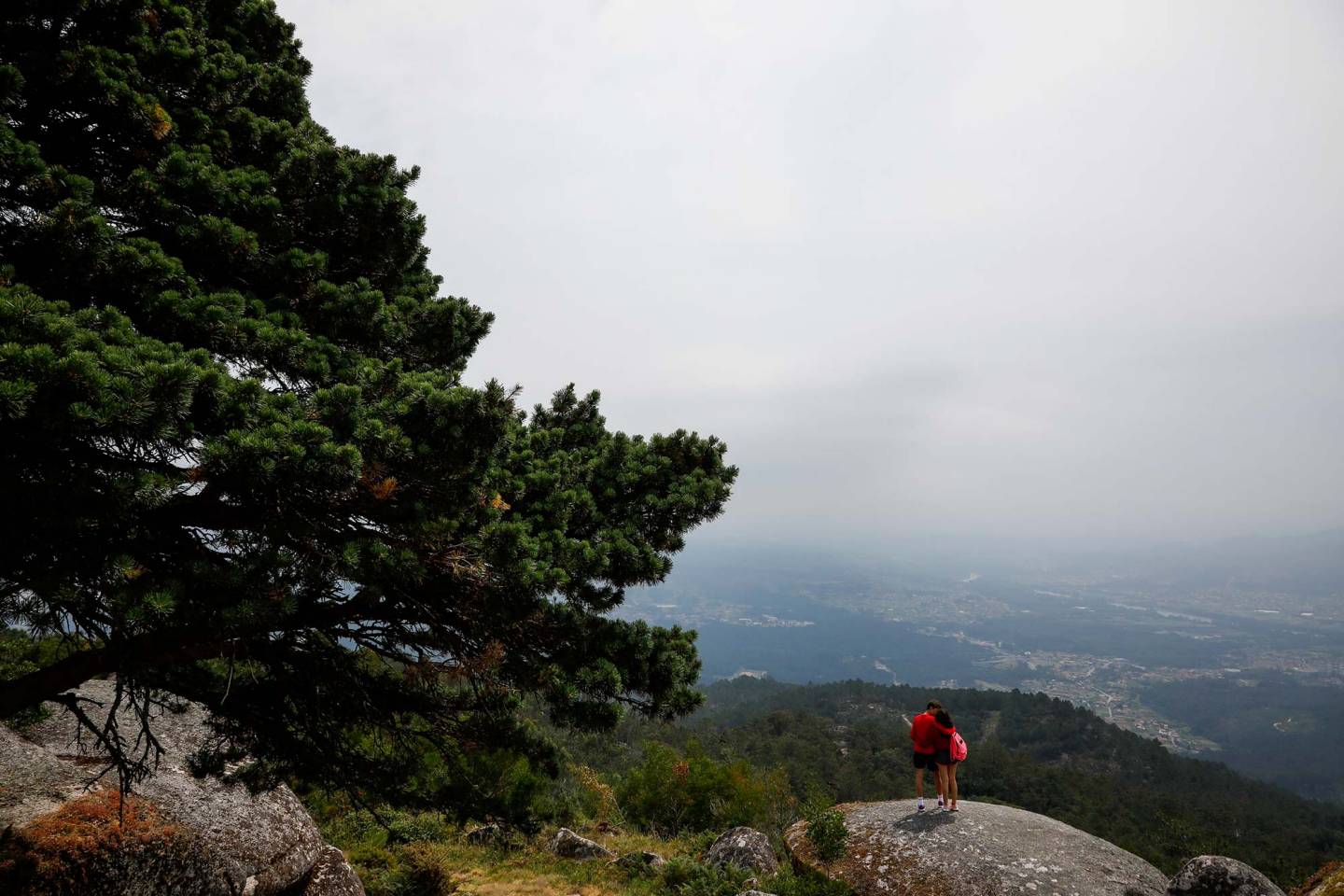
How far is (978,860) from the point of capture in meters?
8.70

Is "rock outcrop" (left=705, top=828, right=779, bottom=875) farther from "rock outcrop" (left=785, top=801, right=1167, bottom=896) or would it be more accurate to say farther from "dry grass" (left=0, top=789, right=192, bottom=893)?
"dry grass" (left=0, top=789, right=192, bottom=893)

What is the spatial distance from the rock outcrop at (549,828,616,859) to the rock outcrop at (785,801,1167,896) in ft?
16.2

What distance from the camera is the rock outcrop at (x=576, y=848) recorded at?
12906 millimetres

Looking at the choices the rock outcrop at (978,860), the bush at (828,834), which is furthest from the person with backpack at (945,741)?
the bush at (828,834)

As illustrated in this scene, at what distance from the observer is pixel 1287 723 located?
196250mm

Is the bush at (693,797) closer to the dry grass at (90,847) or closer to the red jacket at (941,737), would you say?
the red jacket at (941,737)

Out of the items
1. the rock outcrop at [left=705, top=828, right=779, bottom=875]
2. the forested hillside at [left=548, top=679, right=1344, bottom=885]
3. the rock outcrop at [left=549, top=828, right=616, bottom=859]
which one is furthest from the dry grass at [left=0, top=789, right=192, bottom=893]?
the forested hillside at [left=548, top=679, right=1344, bottom=885]

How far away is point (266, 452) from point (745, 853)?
11758mm

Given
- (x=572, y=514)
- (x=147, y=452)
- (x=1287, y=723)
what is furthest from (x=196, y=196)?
(x=1287, y=723)

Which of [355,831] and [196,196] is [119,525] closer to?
[196,196]

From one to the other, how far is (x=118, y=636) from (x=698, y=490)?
534cm

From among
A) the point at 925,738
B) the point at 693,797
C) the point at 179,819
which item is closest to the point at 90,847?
the point at 179,819

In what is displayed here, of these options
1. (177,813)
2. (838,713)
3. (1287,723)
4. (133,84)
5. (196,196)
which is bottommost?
(1287,723)

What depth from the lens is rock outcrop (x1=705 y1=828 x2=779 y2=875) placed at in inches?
432
